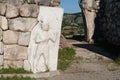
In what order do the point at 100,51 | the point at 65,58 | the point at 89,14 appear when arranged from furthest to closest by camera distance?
the point at 89,14, the point at 100,51, the point at 65,58

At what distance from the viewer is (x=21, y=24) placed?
8414 millimetres

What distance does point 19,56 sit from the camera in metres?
8.49

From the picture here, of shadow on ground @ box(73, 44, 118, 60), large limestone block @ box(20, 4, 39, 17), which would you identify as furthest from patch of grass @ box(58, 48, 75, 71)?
large limestone block @ box(20, 4, 39, 17)

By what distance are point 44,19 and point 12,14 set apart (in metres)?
→ 0.74

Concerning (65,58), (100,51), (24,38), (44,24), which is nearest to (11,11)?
(24,38)

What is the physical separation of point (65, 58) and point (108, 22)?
3496 mm

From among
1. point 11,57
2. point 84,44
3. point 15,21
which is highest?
point 15,21

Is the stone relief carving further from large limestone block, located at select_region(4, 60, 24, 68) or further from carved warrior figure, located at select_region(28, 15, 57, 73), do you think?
large limestone block, located at select_region(4, 60, 24, 68)

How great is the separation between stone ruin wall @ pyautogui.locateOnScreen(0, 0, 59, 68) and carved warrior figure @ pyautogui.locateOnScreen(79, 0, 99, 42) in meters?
6.04

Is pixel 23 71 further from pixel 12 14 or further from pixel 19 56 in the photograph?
pixel 12 14

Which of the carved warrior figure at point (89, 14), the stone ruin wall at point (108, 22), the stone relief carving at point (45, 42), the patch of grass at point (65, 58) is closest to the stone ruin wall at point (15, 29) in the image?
the stone relief carving at point (45, 42)

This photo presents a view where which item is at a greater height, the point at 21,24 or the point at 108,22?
the point at 21,24

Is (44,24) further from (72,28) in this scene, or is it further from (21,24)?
(72,28)

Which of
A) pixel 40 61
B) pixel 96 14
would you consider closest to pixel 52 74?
pixel 40 61
